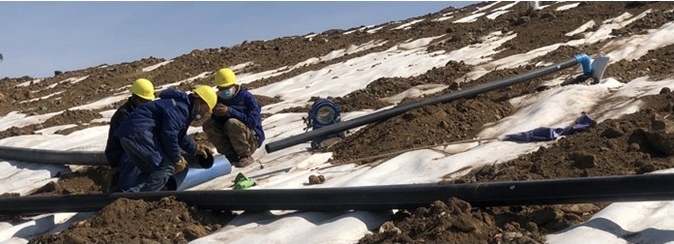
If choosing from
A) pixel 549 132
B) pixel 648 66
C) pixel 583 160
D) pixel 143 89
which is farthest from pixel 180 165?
pixel 648 66

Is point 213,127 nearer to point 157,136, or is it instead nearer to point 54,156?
point 157,136

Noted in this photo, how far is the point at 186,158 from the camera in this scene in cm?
826

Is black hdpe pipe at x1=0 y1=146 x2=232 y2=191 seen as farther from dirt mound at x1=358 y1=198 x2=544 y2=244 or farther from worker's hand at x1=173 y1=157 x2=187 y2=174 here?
dirt mound at x1=358 y1=198 x2=544 y2=244

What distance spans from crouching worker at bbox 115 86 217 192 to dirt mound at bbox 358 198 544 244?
259 cm

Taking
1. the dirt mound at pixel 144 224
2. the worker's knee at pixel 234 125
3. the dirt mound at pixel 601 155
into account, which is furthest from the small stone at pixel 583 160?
the worker's knee at pixel 234 125

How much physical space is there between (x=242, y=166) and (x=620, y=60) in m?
5.10

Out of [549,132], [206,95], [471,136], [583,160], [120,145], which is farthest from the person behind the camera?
[471,136]

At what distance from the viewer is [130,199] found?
6.79m

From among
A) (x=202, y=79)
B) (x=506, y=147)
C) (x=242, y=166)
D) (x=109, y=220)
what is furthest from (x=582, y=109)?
(x=202, y=79)

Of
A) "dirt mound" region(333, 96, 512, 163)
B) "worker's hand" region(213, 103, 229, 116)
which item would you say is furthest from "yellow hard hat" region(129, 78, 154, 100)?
"dirt mound" region(333, 96, 512, 163)

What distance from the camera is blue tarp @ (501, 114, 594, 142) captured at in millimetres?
7543

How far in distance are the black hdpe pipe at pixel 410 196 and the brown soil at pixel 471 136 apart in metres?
0.11

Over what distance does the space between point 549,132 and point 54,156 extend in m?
5.83

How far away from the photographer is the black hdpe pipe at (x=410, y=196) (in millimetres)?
5016
